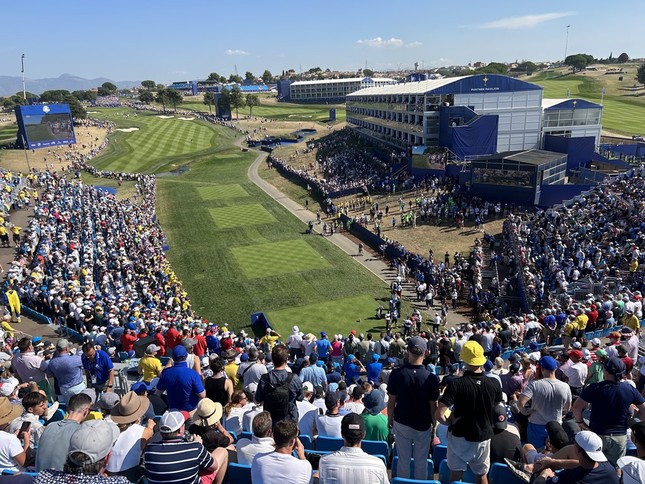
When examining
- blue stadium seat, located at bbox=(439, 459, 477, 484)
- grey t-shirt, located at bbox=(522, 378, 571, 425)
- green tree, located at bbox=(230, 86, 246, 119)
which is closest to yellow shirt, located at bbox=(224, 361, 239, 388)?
blue stadium seat, located at bbox=(439, 459, 477, 484)

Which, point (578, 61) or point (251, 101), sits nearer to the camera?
point (251, 101)

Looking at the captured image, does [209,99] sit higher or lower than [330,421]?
higher

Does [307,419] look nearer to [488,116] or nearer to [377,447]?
[377,447]

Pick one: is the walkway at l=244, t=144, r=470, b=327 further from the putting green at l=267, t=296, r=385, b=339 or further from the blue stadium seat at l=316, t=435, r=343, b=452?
the blue stadium seat at l=316, t=435, r=343, b=452

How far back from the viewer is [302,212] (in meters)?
43.1

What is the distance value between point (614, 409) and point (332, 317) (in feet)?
59.9

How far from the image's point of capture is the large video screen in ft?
222

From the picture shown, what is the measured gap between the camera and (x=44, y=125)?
69250 millimetres

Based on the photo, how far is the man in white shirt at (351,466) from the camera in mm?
4605

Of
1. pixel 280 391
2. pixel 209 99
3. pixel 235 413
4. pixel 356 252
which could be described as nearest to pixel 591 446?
pixel 280 391

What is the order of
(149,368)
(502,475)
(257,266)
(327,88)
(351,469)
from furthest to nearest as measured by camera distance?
(327,88) → (257,266) → (149,368) → (502,475) → (351,469)

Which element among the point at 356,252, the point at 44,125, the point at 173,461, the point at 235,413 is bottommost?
the point at 356,252

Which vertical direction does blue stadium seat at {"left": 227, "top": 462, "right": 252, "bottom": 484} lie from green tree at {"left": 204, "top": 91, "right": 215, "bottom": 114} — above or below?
below

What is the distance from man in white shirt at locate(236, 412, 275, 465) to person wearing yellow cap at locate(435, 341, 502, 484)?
2.06 meters
